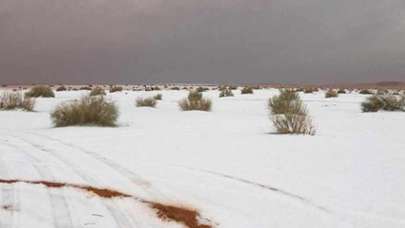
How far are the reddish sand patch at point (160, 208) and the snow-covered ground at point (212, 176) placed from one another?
13 centimetres

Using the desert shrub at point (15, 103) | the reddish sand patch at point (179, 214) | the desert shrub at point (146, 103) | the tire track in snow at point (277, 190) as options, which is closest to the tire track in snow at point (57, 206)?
the reddish sand patch at point (179, 214)

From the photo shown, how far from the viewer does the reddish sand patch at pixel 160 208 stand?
218 inches

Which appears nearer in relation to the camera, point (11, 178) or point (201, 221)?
point (201, 221)

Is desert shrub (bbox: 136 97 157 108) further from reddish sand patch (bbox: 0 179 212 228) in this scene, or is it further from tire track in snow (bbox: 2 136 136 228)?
reddish sand patch (bbox: 0 179 212 228)

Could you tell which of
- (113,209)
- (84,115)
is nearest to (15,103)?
(84,115)

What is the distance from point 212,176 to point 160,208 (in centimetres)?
201

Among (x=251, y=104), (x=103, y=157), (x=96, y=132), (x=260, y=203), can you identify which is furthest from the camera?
(x=251, y=104)

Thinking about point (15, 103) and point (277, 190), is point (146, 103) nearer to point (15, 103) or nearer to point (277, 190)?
point (15, 103)

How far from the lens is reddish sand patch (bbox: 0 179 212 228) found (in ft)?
18.1

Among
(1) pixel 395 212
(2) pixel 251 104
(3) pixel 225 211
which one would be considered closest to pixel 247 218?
(3) pixel 225 211

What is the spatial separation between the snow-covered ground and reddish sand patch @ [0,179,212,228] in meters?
0.13

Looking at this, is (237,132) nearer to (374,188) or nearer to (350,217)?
(374,188)

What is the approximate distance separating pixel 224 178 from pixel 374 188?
6.49ft

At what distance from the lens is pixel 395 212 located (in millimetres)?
5828
